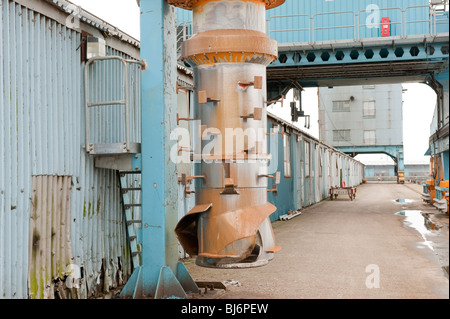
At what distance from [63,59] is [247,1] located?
267cm

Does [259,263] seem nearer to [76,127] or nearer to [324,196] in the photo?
[76,127]

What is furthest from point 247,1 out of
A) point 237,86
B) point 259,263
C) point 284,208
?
point 284,208

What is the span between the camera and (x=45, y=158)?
6.52 metres

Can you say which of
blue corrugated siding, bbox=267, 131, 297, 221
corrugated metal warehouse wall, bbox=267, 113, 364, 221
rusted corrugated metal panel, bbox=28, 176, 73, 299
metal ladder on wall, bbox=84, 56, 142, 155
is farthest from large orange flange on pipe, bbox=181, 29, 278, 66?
blue corrugated siding, bbox=267, 131, 297, 221

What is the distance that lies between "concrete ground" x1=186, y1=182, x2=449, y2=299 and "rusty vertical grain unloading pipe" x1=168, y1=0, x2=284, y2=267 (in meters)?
1.38

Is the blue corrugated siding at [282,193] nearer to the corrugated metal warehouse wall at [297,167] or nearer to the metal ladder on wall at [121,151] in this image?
the corrugated metal warehouse wall at [297,167]

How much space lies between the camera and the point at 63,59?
6.99 meters

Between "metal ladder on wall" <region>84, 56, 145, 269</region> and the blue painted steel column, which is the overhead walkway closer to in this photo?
"metal ladder on wall" <region>84, 56, 145, 269</region>

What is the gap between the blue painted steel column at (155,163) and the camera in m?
6.77

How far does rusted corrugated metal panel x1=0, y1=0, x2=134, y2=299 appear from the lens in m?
5.84

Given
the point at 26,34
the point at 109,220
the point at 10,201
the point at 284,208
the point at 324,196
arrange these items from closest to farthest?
the point at 10,201, the point at 26,34, the point at 109,220, the point at 284,208, the point at 324,196

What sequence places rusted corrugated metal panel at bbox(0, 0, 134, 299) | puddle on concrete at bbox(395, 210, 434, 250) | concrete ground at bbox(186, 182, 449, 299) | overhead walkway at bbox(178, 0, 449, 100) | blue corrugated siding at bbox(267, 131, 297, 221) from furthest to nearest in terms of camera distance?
overhead walkway at bbox(178, 0, 449, 100)
blue corrugated siding at bbox(267, 131, 297, 221)
puddle on concrete at bbox(395, 210, 434, 250)
concrete ground at bbox(186, 182, 449, 299)
rusted corrugated metal panel at bbox(0, 0, 134, 299)

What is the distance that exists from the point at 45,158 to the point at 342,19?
18.3 meters

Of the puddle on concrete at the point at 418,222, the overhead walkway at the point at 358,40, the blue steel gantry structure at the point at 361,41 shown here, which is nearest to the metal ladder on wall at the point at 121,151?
the puddle on concrete at the point at 418,222
